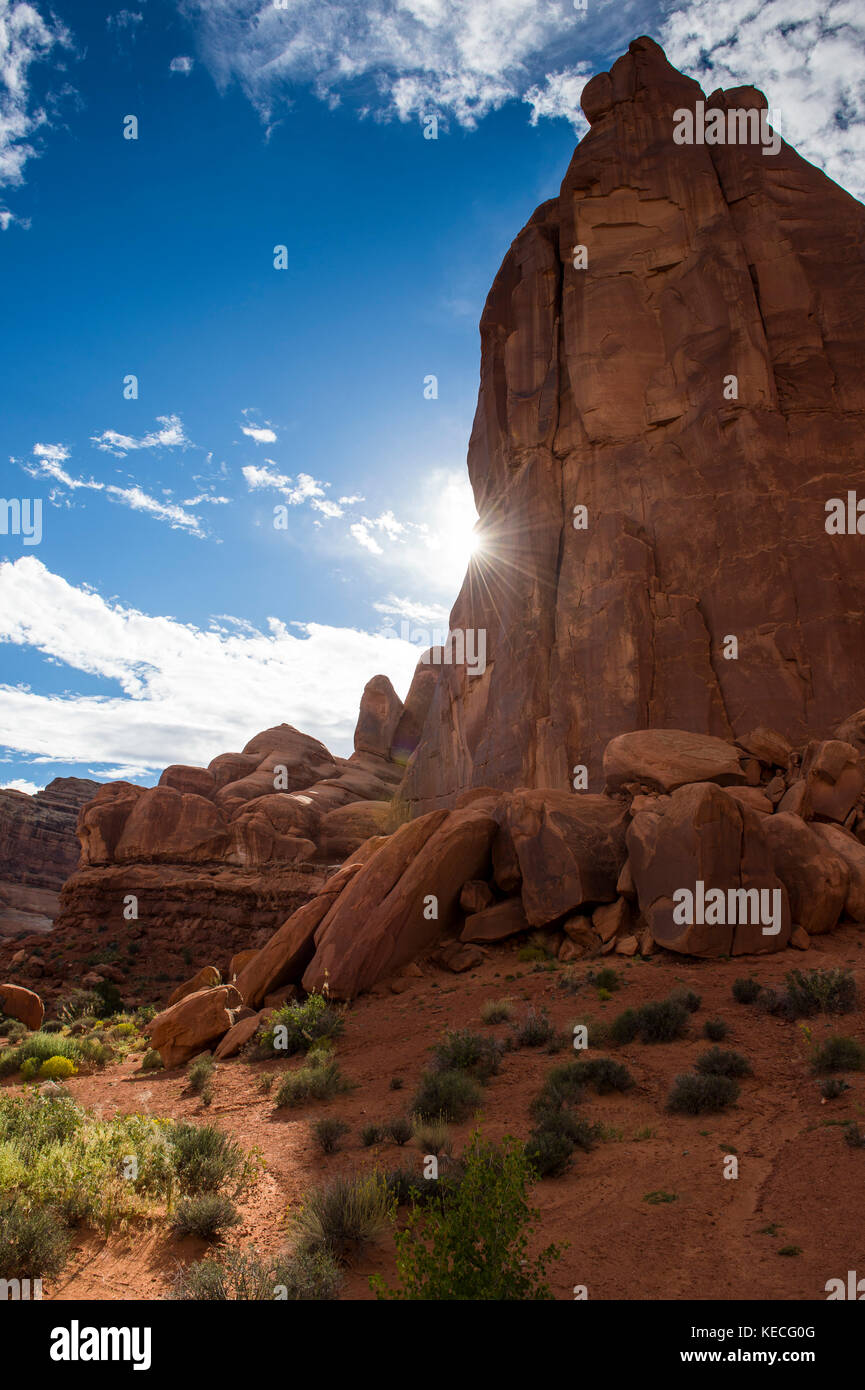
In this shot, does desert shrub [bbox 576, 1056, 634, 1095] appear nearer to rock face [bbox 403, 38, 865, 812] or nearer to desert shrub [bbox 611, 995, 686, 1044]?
desert shrub [bbox 611, 995, 686, 1044]

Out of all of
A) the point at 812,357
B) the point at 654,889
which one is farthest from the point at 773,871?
the point at 812,357

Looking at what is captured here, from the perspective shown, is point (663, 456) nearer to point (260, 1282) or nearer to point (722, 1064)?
point (722, 1064)

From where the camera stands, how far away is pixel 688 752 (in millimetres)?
20562

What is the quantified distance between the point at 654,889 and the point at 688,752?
5.53m

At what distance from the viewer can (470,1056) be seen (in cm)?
1173

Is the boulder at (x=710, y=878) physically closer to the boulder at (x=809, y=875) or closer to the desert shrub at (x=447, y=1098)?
the boulder at (x=809, y=875)

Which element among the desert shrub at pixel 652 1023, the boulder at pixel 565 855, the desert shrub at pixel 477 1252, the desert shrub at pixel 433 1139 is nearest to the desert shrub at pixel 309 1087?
the desert shrub at pixel 433 1139

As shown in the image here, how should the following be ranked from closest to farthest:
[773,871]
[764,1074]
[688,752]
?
[764,1074]
[773,871]
[688,752]

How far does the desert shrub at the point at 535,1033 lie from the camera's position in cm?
1241

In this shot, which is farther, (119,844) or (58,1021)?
(119,844)

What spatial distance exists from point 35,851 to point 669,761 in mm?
67583
